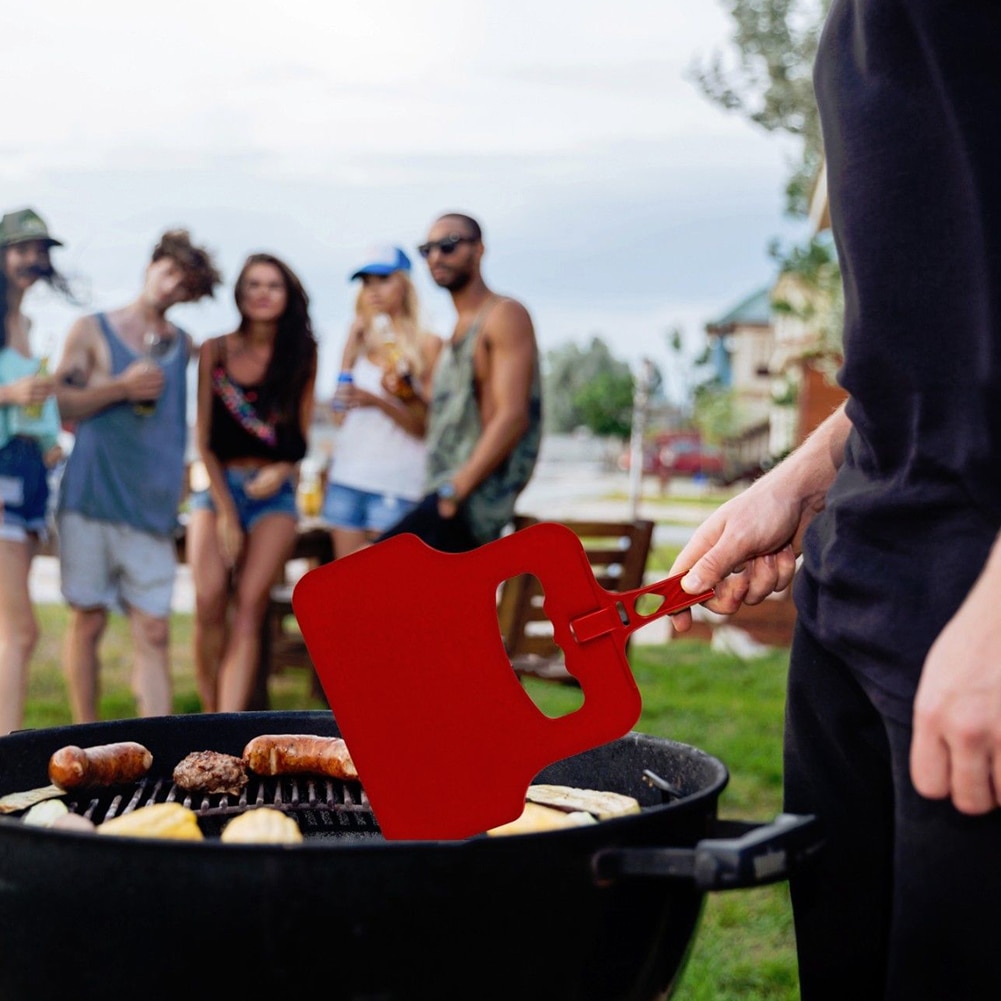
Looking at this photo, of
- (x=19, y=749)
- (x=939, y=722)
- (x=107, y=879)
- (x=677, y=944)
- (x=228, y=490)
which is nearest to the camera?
(x=939, y=722)

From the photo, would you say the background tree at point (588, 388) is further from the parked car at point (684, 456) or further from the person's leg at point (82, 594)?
the person's leg at point (82, 594)

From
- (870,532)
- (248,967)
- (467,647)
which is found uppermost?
(870,532)

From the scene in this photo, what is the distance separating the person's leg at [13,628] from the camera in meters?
4.42

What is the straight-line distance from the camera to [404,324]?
500 centimetres

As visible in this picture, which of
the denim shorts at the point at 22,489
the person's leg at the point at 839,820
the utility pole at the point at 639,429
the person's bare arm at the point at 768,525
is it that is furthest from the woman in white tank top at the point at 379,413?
the utility pole at the point at 639,429

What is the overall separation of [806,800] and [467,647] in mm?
417

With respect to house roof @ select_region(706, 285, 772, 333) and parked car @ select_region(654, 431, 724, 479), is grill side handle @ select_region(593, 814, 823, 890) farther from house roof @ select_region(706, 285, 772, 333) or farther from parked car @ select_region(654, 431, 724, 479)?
house roof @ select_region(706, 285, 772, 333)

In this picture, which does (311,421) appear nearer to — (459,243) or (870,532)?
(459,243)

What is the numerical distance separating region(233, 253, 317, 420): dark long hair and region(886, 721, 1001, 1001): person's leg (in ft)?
12.7

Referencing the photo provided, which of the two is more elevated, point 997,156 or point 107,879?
point 997,156

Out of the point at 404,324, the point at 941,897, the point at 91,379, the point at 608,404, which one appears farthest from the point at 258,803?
the point at 608,404

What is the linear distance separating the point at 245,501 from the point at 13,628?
0.92m

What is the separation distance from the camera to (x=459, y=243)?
4.50 meters

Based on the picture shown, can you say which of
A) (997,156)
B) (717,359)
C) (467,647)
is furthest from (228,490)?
(717,359)
